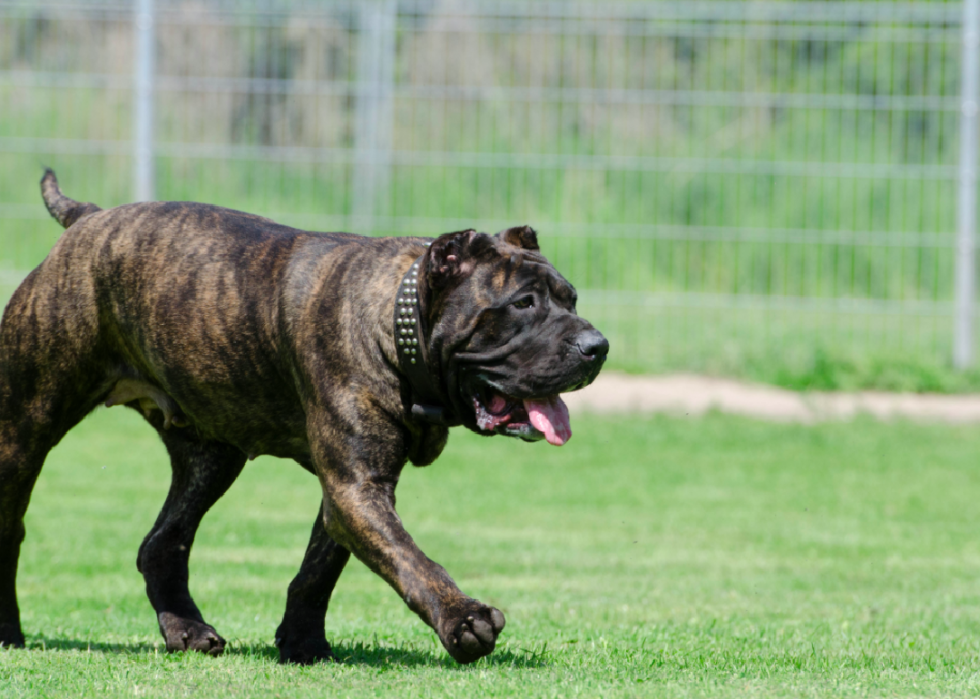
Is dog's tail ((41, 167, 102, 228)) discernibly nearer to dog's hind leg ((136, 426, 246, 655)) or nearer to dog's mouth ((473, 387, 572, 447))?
dog's hind leg ((136, 426, 246, 655))

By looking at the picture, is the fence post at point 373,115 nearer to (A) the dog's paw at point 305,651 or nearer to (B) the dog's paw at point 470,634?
(A) the dog's paw at point 305,651

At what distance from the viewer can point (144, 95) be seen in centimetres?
1306

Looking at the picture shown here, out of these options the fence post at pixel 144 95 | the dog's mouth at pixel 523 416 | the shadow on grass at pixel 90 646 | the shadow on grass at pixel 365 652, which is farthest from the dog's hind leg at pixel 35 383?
the fence post at pixel 144 95

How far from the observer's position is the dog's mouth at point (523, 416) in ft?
14.4

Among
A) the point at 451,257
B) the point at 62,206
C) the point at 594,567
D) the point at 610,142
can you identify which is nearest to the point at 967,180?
the point at 610,142

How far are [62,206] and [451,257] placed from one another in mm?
2104

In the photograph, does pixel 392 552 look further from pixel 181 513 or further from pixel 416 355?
pixel 181 513

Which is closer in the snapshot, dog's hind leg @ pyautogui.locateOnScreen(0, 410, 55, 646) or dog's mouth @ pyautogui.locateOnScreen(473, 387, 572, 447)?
dog's mouth @ pyautogui.locateOnScreen(473, 387, 572, 447)

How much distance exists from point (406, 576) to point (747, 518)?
5513 millimetres

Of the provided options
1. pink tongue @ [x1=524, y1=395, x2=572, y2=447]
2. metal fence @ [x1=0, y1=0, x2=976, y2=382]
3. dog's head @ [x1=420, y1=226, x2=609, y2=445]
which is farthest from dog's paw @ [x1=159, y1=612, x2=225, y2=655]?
metal fence @ [x1=0, y1=0, x2=976, y2=382]

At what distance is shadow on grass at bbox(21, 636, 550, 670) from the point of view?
472 cm

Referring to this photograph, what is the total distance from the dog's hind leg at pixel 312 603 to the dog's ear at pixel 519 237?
1166 millimetres

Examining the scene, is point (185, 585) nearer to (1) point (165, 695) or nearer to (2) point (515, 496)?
(1) point (165, 695)

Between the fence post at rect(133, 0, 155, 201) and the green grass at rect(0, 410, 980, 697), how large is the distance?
7.42 feet
